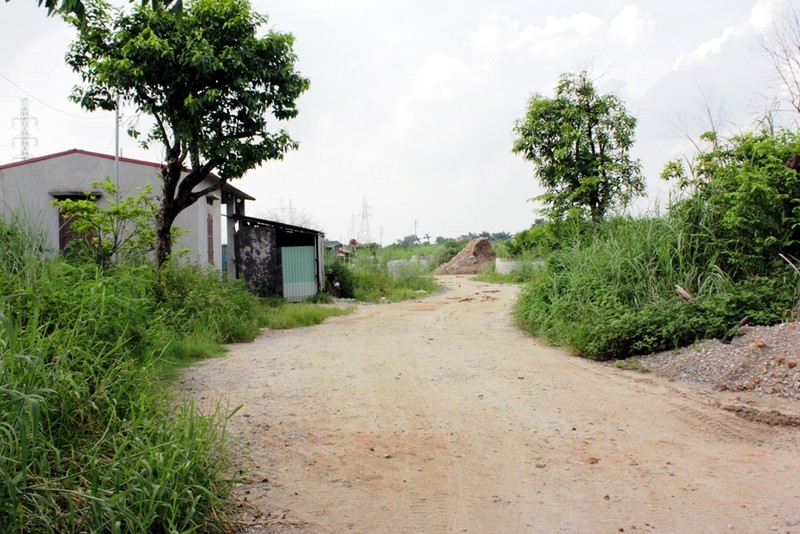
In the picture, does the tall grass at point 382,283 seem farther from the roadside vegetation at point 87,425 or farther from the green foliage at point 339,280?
the roadside vegetation at point 87,425

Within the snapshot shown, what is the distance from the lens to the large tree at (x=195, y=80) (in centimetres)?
956

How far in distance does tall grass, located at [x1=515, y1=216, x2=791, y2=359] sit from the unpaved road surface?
Result: 0.69 metres

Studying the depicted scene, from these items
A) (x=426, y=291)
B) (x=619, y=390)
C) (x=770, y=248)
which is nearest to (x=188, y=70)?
(x=619, y=390)

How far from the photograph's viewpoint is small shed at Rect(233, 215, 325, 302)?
16156 millimetres

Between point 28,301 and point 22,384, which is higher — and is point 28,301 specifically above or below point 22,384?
above

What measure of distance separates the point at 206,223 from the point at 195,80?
5.57 m

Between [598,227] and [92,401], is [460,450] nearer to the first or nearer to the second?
[92,401]

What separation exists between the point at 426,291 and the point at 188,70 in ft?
39.9

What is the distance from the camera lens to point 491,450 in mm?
4297

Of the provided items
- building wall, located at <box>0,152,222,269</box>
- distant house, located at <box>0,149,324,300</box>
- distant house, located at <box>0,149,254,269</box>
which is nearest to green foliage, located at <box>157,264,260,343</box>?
distant house, located at <box>0,149,324,300</box>

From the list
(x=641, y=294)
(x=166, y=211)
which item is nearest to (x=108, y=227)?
(x=166, y=211)

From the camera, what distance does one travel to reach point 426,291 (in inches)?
803

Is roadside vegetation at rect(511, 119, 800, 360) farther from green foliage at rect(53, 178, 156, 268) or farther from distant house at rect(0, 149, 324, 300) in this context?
distant house at rect(0, 149, 324, 300)

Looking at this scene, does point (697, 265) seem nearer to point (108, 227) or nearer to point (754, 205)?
point (754, 205)
